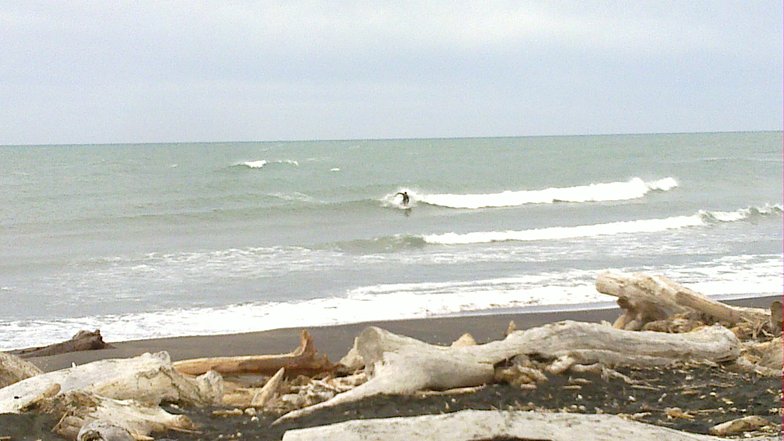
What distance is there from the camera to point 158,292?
14.3 metres

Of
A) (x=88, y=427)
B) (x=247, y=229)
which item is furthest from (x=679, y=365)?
(x=247, y=229)

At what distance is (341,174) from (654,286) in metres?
42.7

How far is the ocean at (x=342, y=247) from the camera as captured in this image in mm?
12700

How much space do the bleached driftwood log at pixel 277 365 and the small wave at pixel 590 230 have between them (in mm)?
14081

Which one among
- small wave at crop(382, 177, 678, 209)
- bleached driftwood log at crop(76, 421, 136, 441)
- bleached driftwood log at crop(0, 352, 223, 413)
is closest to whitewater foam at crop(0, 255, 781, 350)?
bleached driftwood log at crop(0, 352, 223, 413)

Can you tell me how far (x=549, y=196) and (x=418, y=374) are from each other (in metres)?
32.2

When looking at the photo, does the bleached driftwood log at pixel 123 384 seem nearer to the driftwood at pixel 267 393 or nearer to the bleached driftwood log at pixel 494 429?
the driftwood at pixel 267 393

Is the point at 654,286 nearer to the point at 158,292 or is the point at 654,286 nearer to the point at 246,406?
the point at 246,406

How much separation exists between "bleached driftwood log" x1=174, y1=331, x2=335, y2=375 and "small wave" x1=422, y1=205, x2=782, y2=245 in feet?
46.2

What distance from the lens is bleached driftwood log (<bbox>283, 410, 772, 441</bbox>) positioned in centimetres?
Result: 375

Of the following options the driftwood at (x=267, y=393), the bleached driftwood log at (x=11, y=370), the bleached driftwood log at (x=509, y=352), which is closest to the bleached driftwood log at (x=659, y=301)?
the bleached driftwood log at (x=509, y=352)

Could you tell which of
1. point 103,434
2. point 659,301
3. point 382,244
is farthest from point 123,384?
point 382,244

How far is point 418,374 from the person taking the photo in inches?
239

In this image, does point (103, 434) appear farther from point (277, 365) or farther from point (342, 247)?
point (342, 247)
